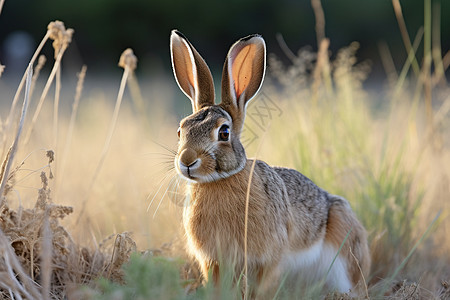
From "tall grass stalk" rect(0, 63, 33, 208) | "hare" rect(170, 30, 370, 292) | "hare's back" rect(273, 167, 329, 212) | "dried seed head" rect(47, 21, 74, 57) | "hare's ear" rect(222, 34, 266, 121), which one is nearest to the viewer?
"tall grass stalk" rect(0, 63, 33, 208)

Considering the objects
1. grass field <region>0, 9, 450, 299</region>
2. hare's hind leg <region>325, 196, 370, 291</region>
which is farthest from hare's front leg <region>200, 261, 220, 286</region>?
hare's hind leg <region>325, 196, 370, 291</region>

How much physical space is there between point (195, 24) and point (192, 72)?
31.7 feet

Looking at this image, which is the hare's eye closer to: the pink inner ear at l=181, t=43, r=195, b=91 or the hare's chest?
→ the hare's chest

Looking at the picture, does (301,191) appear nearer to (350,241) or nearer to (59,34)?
(350,241)

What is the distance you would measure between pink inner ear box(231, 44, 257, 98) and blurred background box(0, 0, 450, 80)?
898 centimetres

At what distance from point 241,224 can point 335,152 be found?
170 centimetres

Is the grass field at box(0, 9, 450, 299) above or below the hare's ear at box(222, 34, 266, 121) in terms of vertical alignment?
below

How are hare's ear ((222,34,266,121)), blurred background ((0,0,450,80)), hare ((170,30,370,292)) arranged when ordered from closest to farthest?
hare ((170,30,370,292)), hare's ear ((222,34,266,121)), blurred background ((0,0,450,80))

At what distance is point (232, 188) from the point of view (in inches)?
113

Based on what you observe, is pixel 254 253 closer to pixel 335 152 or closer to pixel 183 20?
pixel 335 152

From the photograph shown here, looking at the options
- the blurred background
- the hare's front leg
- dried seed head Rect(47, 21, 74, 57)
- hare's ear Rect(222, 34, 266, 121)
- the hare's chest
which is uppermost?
the blurred background

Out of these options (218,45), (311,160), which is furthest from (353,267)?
(218,45)

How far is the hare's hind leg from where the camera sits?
3340 mm

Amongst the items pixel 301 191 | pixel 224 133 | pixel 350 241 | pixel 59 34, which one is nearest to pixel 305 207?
pixel 301 191
